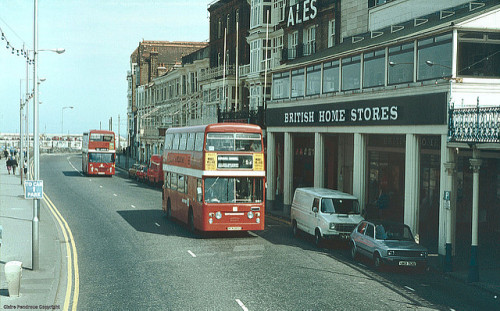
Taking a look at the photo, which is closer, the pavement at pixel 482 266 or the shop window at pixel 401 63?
the pavement at pixel 482 266

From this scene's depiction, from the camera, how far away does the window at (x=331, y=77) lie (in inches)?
1222

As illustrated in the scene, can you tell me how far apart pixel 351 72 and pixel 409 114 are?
5.98m

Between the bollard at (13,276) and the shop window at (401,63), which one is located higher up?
the shop window at (401,63)

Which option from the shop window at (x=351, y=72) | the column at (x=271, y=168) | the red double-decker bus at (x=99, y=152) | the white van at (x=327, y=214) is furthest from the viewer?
the red double-decker bus at (x=99, y=152)

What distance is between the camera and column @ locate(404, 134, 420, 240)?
2344cm

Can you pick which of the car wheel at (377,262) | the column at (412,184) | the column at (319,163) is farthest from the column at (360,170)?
the car wheel at (377,262)

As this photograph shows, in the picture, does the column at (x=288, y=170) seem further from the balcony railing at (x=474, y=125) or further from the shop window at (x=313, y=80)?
the balcony railing at (x=474, y=125)

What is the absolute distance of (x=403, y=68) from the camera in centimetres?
2498

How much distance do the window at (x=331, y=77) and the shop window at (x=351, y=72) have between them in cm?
69

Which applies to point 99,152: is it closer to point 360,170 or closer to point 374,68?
point 360,170

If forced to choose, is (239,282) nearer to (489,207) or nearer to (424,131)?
(424,131)

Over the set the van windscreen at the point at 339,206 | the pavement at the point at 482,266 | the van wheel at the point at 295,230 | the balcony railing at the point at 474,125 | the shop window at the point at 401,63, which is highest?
the shop window at the point at 401,63

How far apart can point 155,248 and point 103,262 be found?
295 cm

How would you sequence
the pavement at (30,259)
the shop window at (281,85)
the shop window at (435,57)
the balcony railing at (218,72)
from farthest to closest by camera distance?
the balcony railing at (218,72)
the shop window at (281,85)
the shop window at (435,57)
the pavement at (30,259)
